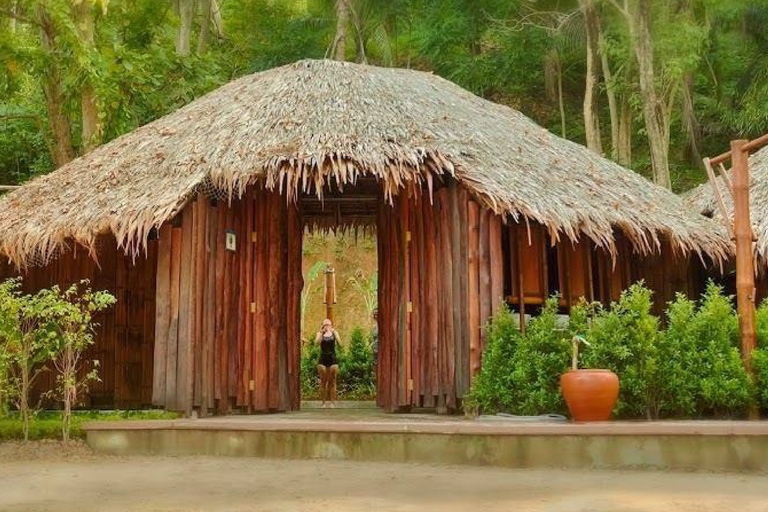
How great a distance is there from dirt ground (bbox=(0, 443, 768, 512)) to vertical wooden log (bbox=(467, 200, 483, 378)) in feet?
5.41

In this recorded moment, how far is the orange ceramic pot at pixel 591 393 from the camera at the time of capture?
25.0 ft

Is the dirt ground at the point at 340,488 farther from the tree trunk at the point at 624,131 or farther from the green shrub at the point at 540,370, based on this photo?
the tree trunk at the point at 624,131

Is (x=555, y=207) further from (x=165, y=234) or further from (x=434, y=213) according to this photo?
(x=165, y=234)

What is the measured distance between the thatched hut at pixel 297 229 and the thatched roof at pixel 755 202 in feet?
1.60

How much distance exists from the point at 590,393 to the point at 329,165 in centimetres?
308

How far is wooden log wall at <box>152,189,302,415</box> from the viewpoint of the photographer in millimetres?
8812

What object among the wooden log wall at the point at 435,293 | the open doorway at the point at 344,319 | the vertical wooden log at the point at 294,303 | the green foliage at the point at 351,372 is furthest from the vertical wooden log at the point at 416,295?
the green foliage at the point at 351,372

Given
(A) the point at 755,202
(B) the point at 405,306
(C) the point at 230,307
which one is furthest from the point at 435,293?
(A) the point at 755,202

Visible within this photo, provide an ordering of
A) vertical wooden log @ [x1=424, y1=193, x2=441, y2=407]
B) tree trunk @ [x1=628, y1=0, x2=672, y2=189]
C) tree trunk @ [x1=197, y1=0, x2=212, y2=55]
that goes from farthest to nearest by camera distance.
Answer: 1. tree trunk @ [x1=197, y1=0, x2=212, y2=55]
2. tree trunk @ [x1=628, y1=0, x2=672, y2=189]
3. vertical wooden log @ [x1=424, y1=193, x2=441, y2=407]

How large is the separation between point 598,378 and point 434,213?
8.55ft

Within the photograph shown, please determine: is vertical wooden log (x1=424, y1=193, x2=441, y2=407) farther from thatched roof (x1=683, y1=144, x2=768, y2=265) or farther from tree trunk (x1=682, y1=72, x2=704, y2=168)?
tree trunk (x1=682, y1=72, x2=704, y2=168)

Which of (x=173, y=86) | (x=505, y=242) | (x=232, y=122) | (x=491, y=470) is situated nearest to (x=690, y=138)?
(x=173, y=86)

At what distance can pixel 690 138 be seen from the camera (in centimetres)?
2347

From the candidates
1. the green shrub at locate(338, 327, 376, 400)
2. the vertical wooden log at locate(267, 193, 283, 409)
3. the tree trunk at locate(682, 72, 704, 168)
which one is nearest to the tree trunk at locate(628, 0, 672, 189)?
the tree trunk at locate(682, 72, 704, 168)
